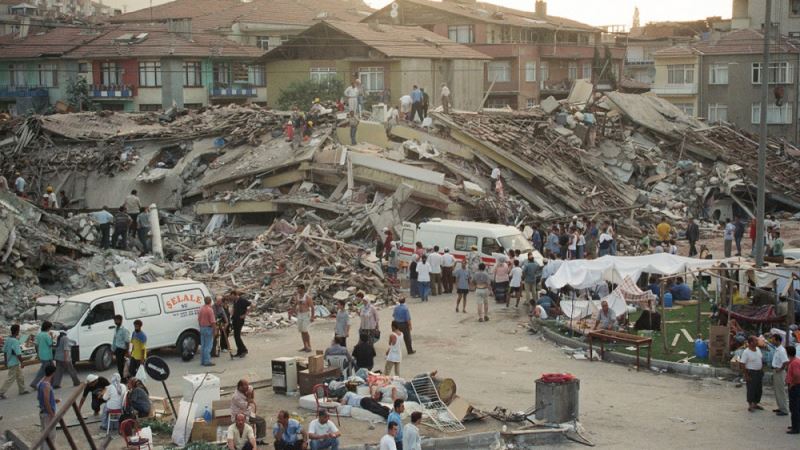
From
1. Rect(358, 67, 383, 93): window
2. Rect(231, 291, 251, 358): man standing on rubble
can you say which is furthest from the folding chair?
Rect(358, 67, 383, 93): window

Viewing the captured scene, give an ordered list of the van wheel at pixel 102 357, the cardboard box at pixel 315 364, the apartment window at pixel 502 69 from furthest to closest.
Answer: the apartment window at pixel 502 69 < the van wheel at pixel 102 357 < the cardboard box at pixel 315 364

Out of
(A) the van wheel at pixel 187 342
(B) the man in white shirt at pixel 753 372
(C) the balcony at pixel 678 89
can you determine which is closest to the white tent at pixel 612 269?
(B) the man in white shirt at pixel 753 372

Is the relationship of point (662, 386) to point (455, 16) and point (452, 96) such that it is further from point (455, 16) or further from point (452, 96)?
point (455, 16)

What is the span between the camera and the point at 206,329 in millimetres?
22359

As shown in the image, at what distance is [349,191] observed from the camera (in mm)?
36531

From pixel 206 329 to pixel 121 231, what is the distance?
11992 mm

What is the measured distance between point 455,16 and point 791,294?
5710 centimetres

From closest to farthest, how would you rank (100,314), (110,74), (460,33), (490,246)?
1. (100,314)
2. (490,246)
3. (110,74)
4. (460,33)

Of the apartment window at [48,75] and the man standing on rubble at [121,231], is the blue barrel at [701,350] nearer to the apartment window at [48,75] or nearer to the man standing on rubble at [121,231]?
the man standing on rubble at [121,231]

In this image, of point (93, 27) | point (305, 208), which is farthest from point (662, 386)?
point (93, 27)

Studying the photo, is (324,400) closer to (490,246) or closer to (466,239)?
(490,246)

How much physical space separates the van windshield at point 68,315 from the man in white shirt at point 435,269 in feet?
34.2

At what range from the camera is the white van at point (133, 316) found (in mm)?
21797

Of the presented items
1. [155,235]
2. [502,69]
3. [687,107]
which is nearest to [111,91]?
[502,69]
